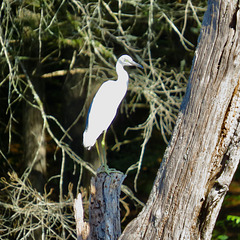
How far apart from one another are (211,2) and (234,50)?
14.2 inches

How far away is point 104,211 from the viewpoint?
146 inches

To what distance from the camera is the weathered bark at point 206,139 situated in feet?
9.44

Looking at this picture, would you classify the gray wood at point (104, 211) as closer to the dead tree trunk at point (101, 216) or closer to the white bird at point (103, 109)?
the dead tree trunk at point (101, 216)

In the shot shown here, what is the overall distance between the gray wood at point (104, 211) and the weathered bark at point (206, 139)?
69 centimetres

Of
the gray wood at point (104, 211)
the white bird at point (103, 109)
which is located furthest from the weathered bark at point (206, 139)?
the white bird at point (103, 109)

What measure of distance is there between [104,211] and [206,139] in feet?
3.99

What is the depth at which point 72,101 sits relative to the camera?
8125 mm

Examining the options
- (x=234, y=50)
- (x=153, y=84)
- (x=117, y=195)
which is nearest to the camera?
(x=234, y=50)

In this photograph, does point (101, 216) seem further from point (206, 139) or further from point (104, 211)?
point (206, 139)

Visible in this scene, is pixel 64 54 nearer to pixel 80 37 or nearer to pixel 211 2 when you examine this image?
pixel 80 37

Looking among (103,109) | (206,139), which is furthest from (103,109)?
(206,139)

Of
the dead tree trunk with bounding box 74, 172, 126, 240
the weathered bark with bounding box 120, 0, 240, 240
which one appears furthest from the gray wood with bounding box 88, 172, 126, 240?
the weathered bark with bounding box 120, 0, 240, 240

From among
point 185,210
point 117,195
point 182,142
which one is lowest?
point 117,195

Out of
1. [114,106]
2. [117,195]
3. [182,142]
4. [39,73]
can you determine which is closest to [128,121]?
[39,73]
